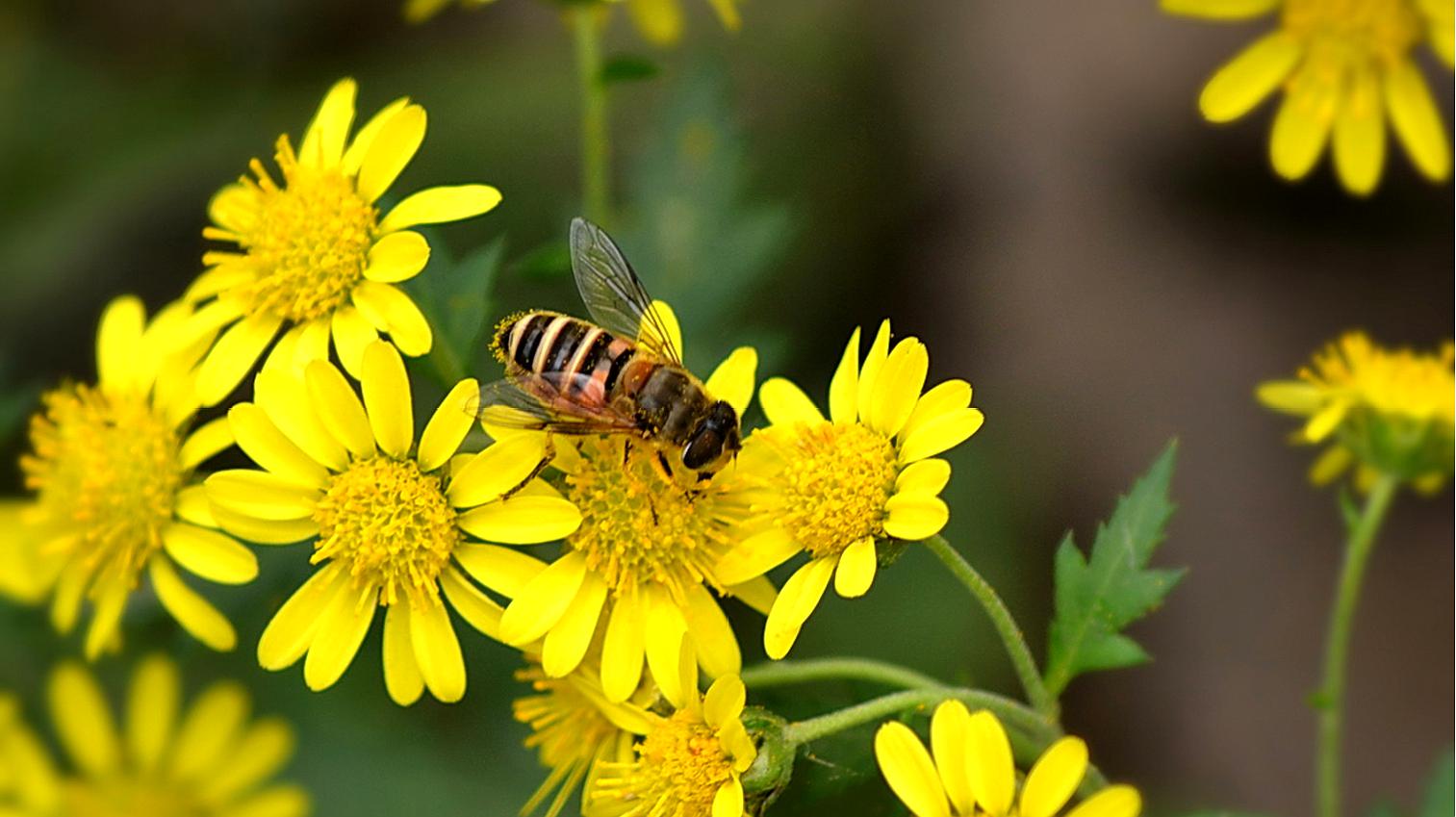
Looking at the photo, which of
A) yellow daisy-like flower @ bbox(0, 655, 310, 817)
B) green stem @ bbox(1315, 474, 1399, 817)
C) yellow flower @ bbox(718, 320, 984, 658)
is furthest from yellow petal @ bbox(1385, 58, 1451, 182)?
yellow daisy-like flower @ bbox(0, 655, 310, 817)

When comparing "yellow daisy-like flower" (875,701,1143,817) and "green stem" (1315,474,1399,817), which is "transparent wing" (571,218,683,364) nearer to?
"yellow daisy-like flower" (875,701,1143,817)

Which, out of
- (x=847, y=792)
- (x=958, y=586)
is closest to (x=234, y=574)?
(x=847, y=792)

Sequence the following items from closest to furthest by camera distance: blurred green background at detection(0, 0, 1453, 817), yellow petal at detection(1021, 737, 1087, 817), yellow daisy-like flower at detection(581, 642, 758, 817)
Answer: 1. yellow petal at detection(1021, 737, 1087, 817)
2. yellow daisy-like flower at detection(581, 642, 758, 817)
3. blurred green background at detection(0, 0, 1453, 817)

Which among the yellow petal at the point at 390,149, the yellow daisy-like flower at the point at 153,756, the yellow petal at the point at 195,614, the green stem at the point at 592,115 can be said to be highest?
the green stem at the point at 592,115

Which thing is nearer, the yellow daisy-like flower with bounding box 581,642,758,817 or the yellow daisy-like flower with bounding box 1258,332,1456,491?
the yellow daisy-like flower with bounding box 581,642,758,817

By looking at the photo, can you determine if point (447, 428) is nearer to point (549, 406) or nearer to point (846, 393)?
point (549, 406)

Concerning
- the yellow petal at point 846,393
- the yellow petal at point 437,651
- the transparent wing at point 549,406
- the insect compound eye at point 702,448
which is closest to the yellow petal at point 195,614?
the yellow petal at point 437,651

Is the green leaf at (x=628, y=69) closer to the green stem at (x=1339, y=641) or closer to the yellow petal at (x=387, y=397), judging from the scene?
the yellow petal at (x=387, y=397)

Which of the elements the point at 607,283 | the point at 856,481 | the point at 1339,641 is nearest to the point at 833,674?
the point at 856,481
